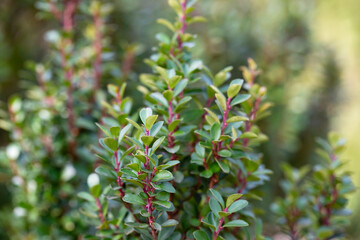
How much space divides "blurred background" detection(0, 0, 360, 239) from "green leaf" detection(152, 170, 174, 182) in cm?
110

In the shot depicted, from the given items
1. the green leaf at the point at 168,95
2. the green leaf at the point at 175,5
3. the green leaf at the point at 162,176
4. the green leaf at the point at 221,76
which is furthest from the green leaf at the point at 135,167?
the green leaf at the point at 175,5

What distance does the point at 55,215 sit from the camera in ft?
3.45

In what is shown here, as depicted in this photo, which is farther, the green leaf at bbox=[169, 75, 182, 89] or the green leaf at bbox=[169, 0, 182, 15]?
the green leaf at bbox=[169, 0, 182, 15]

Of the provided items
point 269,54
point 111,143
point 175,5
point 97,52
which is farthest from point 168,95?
point 269,54

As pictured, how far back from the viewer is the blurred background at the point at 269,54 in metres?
1.86

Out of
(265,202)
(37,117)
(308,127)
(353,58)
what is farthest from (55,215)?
(353,58)

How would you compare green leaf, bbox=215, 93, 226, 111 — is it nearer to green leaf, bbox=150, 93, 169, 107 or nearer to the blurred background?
green leaf, bbox=150, 93, 169, 107

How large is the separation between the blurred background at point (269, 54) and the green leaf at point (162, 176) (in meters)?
1.10

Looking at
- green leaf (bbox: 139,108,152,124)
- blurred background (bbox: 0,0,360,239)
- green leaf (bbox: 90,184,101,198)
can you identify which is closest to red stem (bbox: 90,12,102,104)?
blurred background (bbox: 0,0,360,239)

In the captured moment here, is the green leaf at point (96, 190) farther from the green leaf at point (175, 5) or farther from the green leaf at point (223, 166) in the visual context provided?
the green leaf at point (175, 5)

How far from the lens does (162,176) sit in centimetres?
55

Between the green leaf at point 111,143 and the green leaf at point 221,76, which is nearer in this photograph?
the green leaf at point 111,143

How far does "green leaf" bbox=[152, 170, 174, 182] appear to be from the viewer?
54 centimetres

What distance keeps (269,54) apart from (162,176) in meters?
1.50
